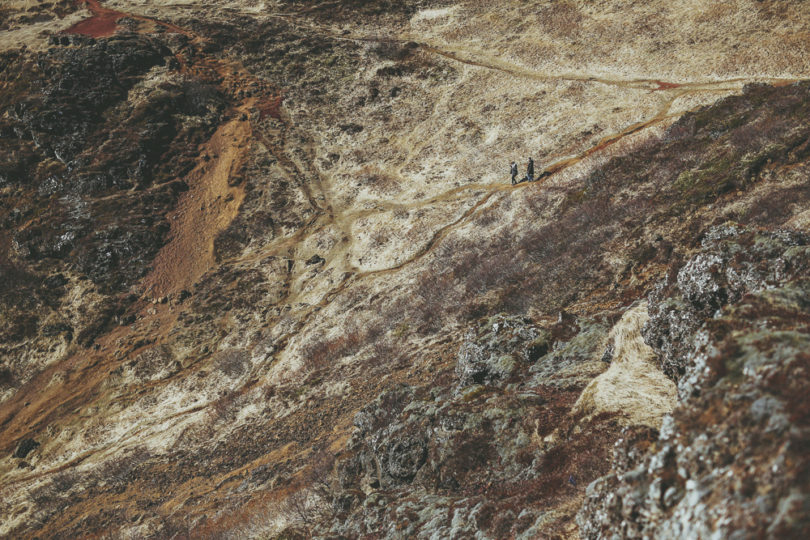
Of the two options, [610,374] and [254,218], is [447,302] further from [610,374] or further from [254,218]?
[254,218]

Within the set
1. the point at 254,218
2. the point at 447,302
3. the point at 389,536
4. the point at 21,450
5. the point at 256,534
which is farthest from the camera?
the point at 254,218

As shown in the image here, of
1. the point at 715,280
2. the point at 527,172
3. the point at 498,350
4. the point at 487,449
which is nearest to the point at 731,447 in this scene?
the point at 715,280

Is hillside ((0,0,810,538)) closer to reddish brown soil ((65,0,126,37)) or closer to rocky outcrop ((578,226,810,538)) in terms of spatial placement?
rocky outcrop ((578,226,810,538))

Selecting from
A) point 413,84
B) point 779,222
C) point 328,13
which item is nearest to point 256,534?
point 779,222

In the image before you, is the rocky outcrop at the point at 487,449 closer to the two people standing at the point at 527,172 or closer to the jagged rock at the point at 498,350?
the jagged rock at the point at 498,350

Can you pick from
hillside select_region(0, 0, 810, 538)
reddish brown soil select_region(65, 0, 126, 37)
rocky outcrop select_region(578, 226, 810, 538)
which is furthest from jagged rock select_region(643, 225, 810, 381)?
reddish brown soil select_region(65, 0, 126, 37)

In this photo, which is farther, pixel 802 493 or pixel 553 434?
pixel 553 434

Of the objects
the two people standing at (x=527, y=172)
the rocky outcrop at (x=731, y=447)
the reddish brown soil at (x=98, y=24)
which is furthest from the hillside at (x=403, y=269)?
the two people standing at (x=527, y=172)
